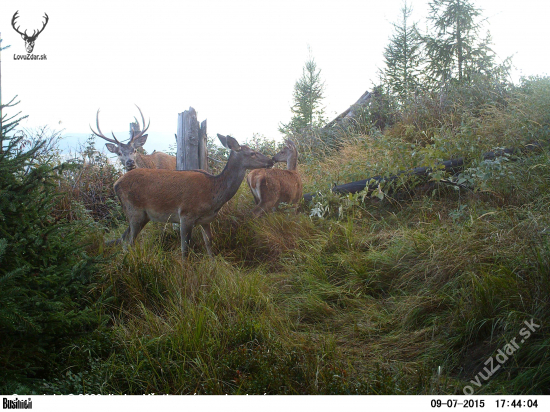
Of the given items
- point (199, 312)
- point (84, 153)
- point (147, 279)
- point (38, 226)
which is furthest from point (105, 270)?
point (84, 153)

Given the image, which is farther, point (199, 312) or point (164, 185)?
point (164, 185)

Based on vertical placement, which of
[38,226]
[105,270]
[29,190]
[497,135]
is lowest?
[105,270]

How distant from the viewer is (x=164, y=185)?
249 inches

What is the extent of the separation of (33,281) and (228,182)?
334 centimetres

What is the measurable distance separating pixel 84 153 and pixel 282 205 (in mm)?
5503

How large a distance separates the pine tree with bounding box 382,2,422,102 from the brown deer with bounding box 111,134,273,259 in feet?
30.7

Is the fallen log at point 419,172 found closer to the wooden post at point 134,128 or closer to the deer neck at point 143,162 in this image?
the deer neck at point 143,162

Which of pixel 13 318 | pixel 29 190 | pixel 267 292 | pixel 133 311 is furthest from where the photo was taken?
pixel 267 292

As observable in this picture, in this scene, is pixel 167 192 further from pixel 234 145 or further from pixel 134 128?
pixel 134 128

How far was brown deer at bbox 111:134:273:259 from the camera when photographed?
6.24 m

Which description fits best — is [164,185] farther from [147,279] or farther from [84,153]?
[84,153]

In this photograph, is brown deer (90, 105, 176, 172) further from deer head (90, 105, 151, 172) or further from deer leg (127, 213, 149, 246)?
deer leg (127, 213, 149, 246)
